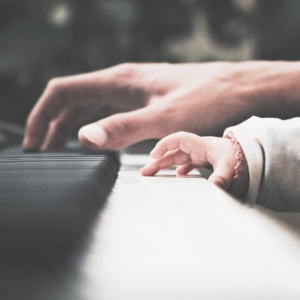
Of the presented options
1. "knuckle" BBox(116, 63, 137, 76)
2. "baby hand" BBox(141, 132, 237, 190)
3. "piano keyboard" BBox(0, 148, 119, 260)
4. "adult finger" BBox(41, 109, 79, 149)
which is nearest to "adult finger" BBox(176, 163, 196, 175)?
"baby hand" BBox(141, 132, 237, 190)

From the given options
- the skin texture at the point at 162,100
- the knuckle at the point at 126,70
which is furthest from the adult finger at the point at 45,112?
the knuckle at the point at 126,70

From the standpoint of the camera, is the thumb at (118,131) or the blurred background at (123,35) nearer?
the thumb at (118,131)

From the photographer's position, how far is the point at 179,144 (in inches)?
13.2

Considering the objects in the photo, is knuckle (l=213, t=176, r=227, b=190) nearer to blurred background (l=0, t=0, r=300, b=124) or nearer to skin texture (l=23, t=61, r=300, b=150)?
skin texture (l=23, t=61, r=300, b=150)

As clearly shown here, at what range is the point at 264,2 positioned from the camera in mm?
1805

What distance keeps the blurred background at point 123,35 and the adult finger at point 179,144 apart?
1377mm

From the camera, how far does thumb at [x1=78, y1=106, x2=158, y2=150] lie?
14.6 inches

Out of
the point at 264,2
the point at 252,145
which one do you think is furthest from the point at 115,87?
the point at 264,2

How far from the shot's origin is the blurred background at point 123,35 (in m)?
1.60

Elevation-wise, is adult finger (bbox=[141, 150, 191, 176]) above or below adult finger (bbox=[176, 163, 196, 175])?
above

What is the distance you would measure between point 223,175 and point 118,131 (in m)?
0.15

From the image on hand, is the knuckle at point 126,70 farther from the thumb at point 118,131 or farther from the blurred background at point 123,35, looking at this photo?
the blurred background at point 123,35

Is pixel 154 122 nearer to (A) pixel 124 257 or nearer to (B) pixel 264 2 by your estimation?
(A) pixel 124 257

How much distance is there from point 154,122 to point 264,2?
1.74 m
